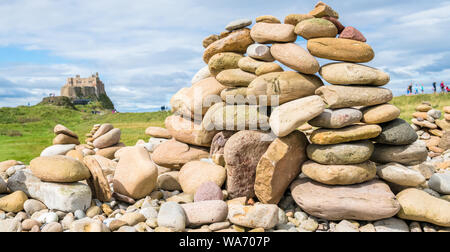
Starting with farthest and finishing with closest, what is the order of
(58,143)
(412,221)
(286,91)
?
(58,143), (286,91), (412,221)

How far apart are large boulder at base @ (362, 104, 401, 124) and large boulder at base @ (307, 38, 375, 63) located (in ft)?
3.53

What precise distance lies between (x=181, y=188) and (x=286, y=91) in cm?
361

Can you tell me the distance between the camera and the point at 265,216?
19.9ft

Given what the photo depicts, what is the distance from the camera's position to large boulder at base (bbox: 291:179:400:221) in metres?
6.17

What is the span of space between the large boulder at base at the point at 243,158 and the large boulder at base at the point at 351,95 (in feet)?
4.85

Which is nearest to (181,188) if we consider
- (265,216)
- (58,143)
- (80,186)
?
(80,186)

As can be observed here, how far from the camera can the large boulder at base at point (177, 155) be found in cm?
919

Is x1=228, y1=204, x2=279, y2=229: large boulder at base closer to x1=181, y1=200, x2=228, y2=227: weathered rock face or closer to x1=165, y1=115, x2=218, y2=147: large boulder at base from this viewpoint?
x1=181, y1=200, x2=228, y2=227: weathered rock face

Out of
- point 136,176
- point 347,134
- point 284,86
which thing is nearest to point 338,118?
point 347,134

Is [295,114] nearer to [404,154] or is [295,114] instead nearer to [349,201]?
[349,201]

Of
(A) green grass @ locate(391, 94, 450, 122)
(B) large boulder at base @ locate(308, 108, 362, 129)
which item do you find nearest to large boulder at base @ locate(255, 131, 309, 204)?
(B) large boulder at base @ locate(308, 108, 362, 129)

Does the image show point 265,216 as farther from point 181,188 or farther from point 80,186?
point 80,186

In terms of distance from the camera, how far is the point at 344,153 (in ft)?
21.3

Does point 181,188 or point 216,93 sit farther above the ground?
point 216,93
